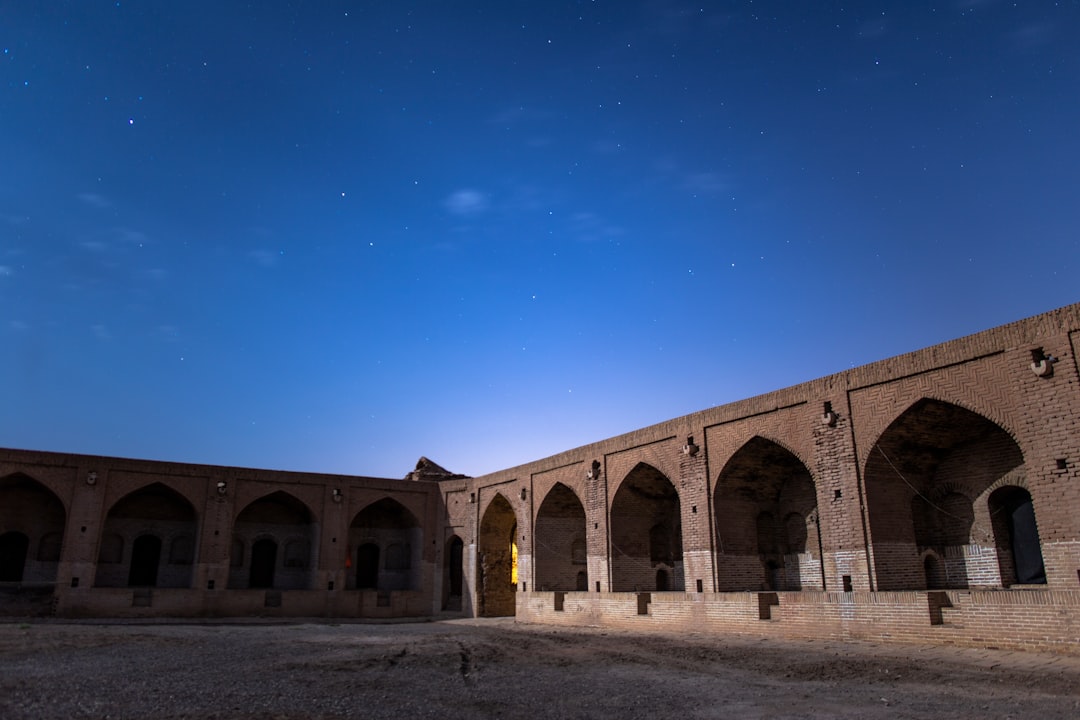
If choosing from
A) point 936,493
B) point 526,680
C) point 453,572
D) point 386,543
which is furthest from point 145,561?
point 936,493

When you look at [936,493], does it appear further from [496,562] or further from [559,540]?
[496,562]

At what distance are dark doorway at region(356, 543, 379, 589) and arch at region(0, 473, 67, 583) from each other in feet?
31.5

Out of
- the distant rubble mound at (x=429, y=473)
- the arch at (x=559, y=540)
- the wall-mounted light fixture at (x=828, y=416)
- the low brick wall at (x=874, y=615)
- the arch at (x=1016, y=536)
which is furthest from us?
the distant rubble mound at (x=429, y=473)

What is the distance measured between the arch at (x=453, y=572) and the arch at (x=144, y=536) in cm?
848

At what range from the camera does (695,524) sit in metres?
18.0

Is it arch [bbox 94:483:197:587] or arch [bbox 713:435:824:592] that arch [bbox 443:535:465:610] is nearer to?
arch [bbox 94:483:197:587]

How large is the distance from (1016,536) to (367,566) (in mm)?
21635

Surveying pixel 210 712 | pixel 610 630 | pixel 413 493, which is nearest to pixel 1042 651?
pixel 610 630

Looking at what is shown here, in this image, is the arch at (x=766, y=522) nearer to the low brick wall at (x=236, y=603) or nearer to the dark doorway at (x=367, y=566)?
the low brick wall at (x=236, y=603)

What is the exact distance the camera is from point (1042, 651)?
35.0 ft

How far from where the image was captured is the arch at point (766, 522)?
17547 mm

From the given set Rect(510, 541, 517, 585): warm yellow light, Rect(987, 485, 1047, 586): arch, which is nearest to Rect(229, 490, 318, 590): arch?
Rect(510, 541, 517, 585): warm yellow light

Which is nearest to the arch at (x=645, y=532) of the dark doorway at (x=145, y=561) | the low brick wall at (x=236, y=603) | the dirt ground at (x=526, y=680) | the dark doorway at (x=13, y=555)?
the dirt ground at (x=526, y=680)

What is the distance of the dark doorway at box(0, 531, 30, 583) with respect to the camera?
24219 millimetres
